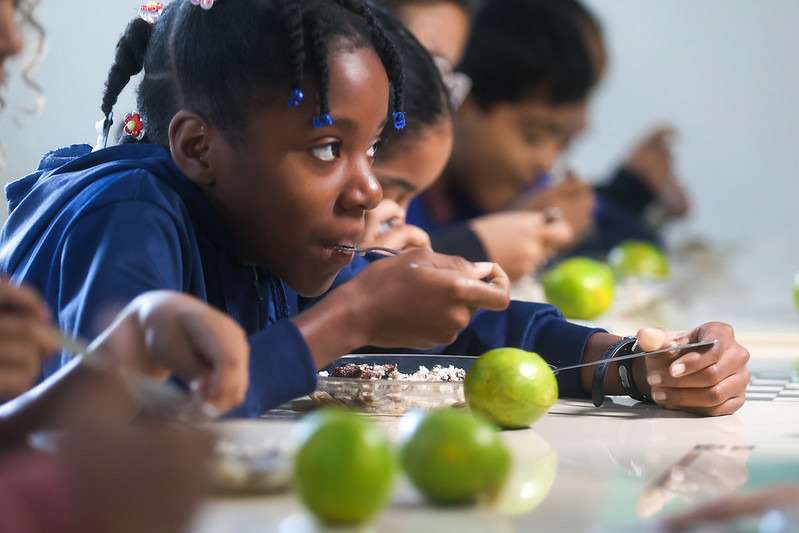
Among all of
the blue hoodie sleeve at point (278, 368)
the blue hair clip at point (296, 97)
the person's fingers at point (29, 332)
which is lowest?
the blue hoodie sleeve at point (278, 368)

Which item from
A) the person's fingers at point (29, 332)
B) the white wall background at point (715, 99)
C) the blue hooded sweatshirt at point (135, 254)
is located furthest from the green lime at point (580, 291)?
the white wall background at point (715, 99)

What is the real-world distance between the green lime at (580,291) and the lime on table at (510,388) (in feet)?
4.21

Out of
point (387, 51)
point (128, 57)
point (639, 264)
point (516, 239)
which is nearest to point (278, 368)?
point (387, 51)

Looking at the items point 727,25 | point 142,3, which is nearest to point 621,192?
point 727,25

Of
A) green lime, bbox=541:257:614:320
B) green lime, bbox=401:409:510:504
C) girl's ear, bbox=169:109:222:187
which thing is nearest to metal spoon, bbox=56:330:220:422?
green lime, bbox=401:409:510:504

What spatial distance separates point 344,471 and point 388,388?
477 mm

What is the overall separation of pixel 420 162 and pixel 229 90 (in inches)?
23.3

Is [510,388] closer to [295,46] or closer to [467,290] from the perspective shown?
[467,290]

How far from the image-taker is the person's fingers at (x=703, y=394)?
1.22m

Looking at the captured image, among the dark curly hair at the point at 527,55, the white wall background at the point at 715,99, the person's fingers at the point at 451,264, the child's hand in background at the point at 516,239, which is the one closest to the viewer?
the person's fingers at the point at 451,264

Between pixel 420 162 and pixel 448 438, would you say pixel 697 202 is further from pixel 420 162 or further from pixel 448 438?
pixel 448 438

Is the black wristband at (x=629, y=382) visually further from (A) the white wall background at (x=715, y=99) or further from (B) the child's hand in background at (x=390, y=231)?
(A) the white wall background at (x=715, y=99)

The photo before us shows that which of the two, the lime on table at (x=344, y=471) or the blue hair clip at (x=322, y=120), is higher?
the blue hair clip at (x=322, y=120)

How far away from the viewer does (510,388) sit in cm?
108
